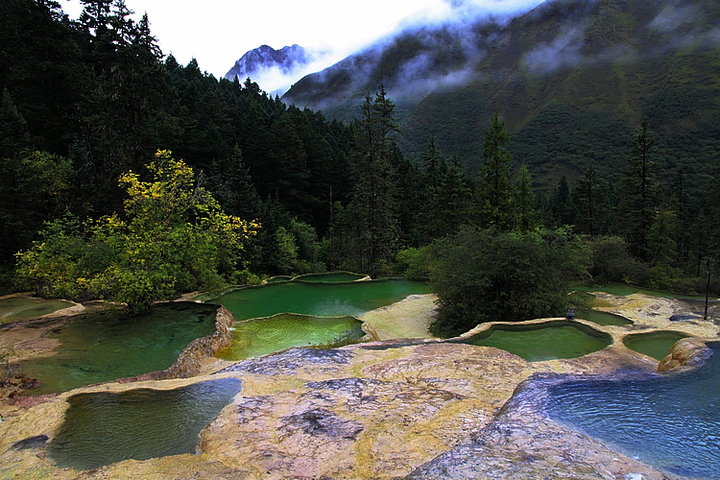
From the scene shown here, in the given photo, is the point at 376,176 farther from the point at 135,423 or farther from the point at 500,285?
the point at 135,423

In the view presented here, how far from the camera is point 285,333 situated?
11125 mm

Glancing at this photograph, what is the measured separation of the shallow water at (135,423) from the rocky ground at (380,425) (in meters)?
0.19

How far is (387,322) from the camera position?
12820 mm

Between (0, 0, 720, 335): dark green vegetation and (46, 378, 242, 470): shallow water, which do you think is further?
(0, 0, 720, 335): dark green vegetation

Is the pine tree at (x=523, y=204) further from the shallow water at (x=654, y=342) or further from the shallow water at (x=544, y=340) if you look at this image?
the shallow water at (x=544, y=340)

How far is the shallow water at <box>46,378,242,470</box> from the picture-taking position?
441 cm

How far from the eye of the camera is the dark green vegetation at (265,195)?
480 inches

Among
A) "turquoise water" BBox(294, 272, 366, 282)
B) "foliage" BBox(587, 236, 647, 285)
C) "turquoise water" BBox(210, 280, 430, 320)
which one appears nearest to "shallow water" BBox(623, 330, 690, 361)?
"turquoise water" BBox(210, 280, 430, 320)

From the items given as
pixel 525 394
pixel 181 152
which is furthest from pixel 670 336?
pixel 181 152

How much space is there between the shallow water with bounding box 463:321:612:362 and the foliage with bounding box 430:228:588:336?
4.92 ft

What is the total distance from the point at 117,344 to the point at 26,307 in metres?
7.10

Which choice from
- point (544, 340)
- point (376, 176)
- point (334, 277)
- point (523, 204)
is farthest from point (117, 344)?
point (523, 204)

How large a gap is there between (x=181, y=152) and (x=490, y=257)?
2964 centimetres

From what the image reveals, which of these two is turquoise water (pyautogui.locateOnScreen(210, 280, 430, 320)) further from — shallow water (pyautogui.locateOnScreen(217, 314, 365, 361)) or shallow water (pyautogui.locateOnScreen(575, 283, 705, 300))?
shallow water (pyautogui.locateOnScreen(575, 283, 705, 300))
